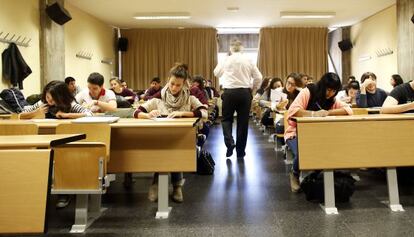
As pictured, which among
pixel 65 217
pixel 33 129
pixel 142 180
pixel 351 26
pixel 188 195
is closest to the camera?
pixel 33 129

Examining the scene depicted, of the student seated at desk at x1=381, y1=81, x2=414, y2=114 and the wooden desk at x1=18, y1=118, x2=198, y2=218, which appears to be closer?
the wooden desk at x1=18, y1=118, x2=198, y2=218

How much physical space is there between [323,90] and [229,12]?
6.57 meters

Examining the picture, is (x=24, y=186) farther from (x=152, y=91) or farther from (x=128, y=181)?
(x=152, y=91)

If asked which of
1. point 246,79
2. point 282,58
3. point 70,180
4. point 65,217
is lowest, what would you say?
point 65,217

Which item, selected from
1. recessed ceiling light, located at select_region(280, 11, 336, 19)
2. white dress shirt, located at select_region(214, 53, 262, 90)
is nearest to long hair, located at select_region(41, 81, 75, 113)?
white dress shirt, located at select_region(214, 53, 262, 90)

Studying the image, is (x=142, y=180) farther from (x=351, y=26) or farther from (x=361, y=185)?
(x=351, y=26)

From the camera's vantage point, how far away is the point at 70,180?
8.44 ft

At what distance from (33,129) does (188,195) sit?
1432mm

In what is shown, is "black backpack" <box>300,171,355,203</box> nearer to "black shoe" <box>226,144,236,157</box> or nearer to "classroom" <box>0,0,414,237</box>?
"classroom" <box>0,0,414,237</box>

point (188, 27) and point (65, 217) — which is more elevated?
point (188, 27)

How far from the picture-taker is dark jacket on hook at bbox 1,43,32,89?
5.95m

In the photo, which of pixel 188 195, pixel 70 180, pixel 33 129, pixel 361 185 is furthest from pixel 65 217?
pixel 361 185

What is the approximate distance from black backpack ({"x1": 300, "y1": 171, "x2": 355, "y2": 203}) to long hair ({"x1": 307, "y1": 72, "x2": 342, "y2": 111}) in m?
0.58

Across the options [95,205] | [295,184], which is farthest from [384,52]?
[95,205]
